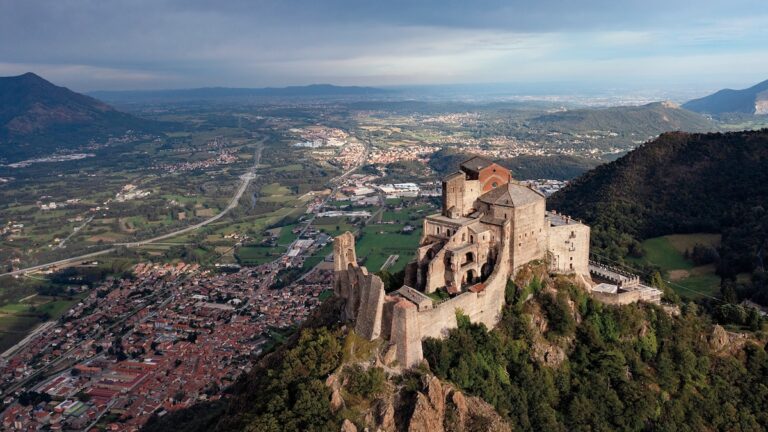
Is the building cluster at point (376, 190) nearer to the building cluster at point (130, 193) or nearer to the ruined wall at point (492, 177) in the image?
the building cluster at point (130, 193)

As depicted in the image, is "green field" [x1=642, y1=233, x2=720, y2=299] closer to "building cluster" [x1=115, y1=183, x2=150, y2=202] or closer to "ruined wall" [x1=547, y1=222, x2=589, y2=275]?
"ruined wall" [x1=547, y1=222, x2=589, y2=275]

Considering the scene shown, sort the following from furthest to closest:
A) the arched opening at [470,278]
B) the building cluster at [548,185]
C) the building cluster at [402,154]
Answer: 1. the building cluster at [402,154]
2. the building cluster at [548,185]
3. the arched opening at [470,278]

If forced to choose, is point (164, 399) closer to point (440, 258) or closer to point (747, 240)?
point (440, 258)

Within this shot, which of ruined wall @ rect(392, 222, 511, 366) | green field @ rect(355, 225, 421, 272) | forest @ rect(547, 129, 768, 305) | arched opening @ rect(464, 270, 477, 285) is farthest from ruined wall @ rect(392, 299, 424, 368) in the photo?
green field @ rect(355, 225, 421, 272)

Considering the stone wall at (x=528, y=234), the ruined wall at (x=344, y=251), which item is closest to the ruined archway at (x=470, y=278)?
the stone wall at (x=528, y=234)

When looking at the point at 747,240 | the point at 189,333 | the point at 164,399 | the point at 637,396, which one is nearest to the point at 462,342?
the point at 637,396

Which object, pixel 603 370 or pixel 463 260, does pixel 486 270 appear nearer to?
pixel 463 260
